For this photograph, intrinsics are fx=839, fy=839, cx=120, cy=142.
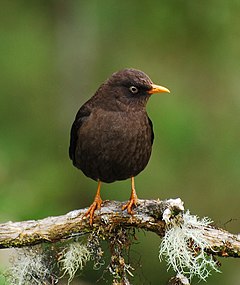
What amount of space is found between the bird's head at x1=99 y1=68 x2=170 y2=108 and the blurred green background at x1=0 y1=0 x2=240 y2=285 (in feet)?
13.0

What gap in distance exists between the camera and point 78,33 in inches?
521

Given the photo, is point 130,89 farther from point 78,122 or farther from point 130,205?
point 130,205

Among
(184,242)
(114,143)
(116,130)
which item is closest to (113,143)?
(114,143)

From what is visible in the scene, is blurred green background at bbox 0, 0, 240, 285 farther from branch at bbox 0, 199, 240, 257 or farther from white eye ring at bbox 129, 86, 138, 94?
branch at bbox 0, 199, 240, 257

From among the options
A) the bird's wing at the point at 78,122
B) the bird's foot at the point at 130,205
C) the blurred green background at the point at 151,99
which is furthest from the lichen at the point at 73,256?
the blurred green background at the point at 151,99

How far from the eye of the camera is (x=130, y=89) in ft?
26.2

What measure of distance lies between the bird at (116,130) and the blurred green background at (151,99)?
3.84 m

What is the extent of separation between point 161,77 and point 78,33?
160cm

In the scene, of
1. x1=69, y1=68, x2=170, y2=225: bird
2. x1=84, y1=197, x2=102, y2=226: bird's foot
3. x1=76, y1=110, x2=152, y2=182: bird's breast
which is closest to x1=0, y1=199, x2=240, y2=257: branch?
x1=84, y1=197, x2=102, y2=226: bird's foot

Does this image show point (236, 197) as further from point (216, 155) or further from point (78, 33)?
point (78, 33)

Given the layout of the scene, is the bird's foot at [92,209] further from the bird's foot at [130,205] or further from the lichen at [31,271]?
the lichen at [31,271]

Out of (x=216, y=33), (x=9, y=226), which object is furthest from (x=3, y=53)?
(x=9, y=226)

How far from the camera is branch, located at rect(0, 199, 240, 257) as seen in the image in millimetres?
6664

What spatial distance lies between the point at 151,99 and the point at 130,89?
16.4 ft
